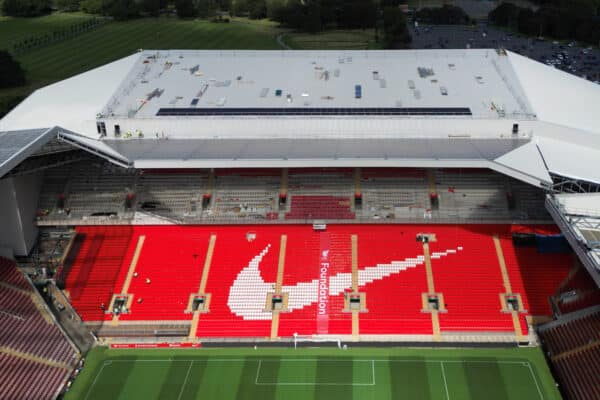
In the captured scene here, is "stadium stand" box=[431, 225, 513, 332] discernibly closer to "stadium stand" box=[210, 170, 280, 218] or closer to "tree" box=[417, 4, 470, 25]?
"stadium stand" box=[210, 170, 280, 218]

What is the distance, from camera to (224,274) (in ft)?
127

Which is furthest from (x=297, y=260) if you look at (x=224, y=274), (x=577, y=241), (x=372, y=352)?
(x=577, y=241)

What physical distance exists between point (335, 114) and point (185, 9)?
8338 cm

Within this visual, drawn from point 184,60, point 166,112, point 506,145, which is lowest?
point 506,145

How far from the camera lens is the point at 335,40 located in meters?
102

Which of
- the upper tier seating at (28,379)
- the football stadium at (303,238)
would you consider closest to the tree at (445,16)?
the football stadium at (303,238)

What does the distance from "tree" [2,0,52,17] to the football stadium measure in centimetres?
8546

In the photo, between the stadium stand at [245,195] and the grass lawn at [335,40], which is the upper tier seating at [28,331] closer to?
the stadium stand at [245,195]

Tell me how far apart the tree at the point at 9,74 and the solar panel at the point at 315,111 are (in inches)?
1894

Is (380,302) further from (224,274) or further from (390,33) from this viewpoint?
(390,33)

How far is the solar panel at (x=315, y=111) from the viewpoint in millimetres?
41438

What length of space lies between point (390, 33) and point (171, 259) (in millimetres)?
67487

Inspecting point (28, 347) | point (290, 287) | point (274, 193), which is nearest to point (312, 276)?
point (290, 287)

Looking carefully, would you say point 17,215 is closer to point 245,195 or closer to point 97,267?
point 97,267
